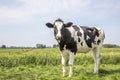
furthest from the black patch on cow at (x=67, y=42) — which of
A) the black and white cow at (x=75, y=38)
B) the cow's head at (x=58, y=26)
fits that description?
the cow's head at (x=58, y=26)

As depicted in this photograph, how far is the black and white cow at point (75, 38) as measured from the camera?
12.4 metres

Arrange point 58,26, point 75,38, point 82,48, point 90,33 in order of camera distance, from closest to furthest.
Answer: point 58,26, point 75,38, point 82,48, point 90,33

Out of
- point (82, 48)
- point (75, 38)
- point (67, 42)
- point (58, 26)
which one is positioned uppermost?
point (58, 26)

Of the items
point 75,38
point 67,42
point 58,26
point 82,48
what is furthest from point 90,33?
point 58,26

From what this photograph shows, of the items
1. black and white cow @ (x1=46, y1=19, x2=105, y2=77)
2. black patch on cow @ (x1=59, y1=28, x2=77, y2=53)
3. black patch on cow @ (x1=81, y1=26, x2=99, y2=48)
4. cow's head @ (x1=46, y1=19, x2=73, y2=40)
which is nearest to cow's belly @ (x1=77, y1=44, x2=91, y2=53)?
black and white cow @ (x1=46, y1=19, x2=105, y2=77)

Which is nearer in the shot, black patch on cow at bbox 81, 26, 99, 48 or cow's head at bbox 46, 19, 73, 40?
cow's head at bbox 46, 19, 73, 40

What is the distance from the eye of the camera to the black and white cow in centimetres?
1237

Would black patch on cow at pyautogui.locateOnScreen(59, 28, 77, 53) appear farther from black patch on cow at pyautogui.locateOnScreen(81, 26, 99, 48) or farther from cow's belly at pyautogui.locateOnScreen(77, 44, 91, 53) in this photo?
black patch on cow at pyautogui.locateOnScreen(81, 26, 99, 48)

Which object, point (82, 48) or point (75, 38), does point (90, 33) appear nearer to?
→ point (82, 48)

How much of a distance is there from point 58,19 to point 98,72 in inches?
139

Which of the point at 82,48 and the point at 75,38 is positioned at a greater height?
the point at 75,38

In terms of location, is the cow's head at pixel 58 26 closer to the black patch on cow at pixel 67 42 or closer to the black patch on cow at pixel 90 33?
the black patch on cow at pixel 67 42

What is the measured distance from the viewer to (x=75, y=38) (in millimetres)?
13031

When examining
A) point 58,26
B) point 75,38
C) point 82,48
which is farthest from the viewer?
point 82,48
